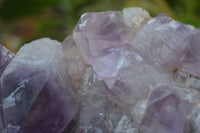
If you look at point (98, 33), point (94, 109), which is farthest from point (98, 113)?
point (98, 33)

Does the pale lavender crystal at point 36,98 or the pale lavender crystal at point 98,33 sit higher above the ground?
the pale lavender crystal at point 98,33

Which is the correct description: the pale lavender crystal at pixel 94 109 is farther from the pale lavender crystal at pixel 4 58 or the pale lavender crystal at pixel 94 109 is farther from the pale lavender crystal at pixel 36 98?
the pale lavender crystal at pixel 4 58

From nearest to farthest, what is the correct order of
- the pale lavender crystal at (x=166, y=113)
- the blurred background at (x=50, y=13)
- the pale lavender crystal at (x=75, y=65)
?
the pale lavender crystal at (x=166, y=113) → the pale lavender crystal at (x=75, y=65) → the blurred background at (x=50, y=13)

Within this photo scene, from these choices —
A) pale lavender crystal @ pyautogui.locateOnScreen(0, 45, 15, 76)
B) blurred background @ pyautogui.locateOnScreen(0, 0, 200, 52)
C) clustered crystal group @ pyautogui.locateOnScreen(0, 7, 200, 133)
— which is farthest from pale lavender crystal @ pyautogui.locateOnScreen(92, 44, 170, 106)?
blurred background @ pyautogui.locateOnScreen(0, 0, 200, 52)

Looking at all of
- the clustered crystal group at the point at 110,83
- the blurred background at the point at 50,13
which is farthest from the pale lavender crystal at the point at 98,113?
the blurred background at the point at 50,13

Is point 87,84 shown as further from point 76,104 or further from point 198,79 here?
point 198,79

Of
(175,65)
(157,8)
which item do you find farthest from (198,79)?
(157,8)

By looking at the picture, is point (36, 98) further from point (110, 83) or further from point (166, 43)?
point (166, 43)
